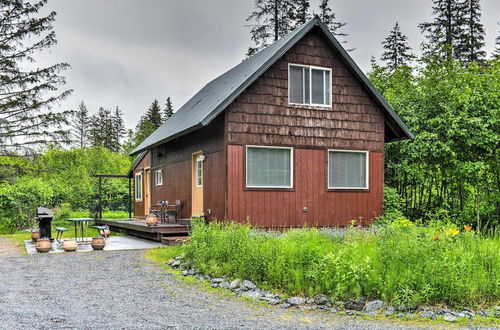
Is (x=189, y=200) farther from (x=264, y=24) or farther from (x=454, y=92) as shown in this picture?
(x=264, y=24)

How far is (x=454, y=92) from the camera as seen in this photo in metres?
13.8

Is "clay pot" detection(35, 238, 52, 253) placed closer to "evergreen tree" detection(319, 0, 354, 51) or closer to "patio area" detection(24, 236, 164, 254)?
"patio area" detection(24, 236, 164, 254)

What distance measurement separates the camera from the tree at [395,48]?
2908cm

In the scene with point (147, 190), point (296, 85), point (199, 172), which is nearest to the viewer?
point (296, 85)

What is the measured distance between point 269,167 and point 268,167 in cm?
3

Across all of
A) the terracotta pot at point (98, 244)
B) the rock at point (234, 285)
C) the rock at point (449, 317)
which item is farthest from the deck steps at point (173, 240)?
the rock at point (449, 317)

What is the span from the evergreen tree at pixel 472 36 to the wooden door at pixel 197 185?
63.4 feet

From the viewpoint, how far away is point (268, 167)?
12008mm

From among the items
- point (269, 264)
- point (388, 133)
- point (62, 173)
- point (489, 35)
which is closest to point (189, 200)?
point (388, 133)

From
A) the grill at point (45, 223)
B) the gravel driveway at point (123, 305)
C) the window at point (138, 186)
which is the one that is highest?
the window at point (138, 186)

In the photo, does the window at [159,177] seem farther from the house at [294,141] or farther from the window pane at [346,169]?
the window pane at [346,169]

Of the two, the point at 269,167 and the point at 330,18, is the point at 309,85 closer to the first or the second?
the point at 269,167

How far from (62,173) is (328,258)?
2024 cm

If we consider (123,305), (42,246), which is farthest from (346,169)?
(123,305)
